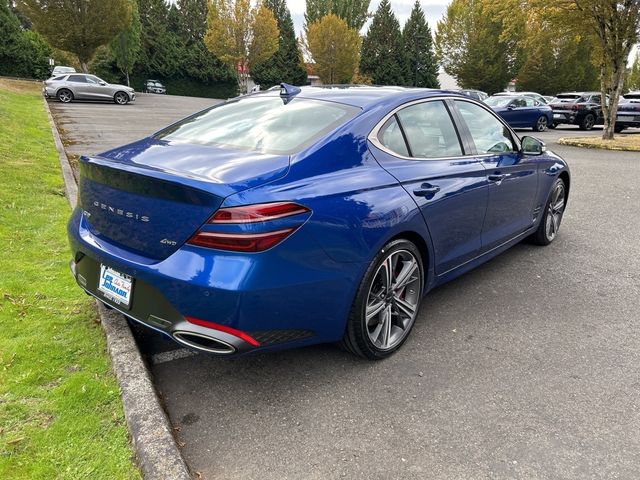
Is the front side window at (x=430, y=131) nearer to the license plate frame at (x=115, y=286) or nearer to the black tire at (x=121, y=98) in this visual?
the license plate frame at (x=115, y=286)

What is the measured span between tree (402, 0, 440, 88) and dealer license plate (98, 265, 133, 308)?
2337 inches

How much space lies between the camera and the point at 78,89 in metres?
24.8

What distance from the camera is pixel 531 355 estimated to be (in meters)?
3.22

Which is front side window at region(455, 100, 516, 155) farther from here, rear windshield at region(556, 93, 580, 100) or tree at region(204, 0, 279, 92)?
tree at region(204, 0, 279, 92)

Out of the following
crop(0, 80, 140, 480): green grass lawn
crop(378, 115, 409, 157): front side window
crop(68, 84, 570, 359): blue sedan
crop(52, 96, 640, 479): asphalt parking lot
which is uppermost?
crop(378, 115, 409, 157): front side window

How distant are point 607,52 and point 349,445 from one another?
1618 centimetres

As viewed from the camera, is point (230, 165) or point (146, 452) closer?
point (146, 452)

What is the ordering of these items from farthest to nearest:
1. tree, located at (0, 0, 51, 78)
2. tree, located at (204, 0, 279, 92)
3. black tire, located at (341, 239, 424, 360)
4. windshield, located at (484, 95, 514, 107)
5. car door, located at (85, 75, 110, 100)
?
1. tree, located at (204, 0, 279, 92)
2. tree, located at (0, 0, 51, 78)
3. car door, located at (85, 75, 110, 100)
4. windshield, located at (484, 95, 514, 107)
5. black tire, located at (341, 239, 424, 360)

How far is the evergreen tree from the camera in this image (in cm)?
5916

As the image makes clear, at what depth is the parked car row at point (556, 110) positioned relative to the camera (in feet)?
63.8

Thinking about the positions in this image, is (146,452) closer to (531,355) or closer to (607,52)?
(531,355)

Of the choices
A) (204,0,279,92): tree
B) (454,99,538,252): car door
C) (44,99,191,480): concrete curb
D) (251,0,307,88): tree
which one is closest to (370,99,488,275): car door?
(454,99,538,252): car door

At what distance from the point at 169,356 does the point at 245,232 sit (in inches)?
49.4

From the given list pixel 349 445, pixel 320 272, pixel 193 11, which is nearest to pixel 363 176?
pixel 320 272
